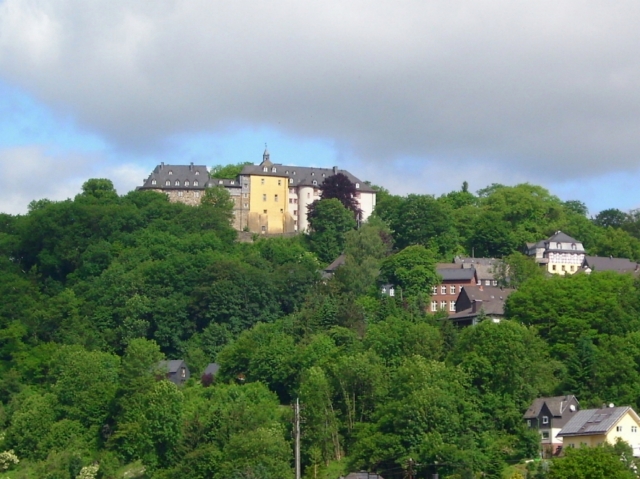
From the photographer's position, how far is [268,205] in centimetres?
13050

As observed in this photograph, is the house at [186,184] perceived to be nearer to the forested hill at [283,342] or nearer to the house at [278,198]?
the house at [278,198]

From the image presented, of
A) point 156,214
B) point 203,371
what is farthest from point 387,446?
point 156,214

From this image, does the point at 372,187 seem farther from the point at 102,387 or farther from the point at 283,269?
the point at 102,387

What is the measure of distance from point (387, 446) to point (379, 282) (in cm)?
3497

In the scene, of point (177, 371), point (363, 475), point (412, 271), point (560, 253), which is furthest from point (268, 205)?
point (363, 475)

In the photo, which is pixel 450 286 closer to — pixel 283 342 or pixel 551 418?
pixel 283 342

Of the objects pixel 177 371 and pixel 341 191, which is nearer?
pixel 177 371

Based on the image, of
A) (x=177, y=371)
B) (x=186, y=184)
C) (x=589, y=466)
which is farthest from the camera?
(x=186, y=184)

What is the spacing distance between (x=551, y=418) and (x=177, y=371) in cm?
3043

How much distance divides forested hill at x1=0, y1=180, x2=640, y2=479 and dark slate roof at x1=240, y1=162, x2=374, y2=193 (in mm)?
5404

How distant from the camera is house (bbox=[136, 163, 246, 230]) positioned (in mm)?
131375

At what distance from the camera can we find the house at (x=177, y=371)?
92.7m

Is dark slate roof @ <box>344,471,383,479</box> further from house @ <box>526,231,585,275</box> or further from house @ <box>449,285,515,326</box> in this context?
house @ <box>526,231,585,275</box>

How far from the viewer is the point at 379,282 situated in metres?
103
